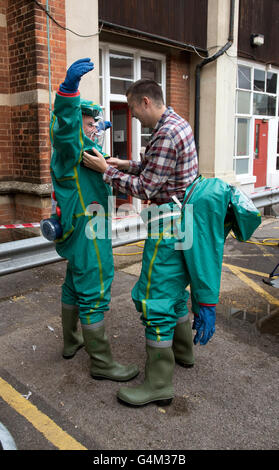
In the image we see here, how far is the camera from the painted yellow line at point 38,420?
2.44 meters

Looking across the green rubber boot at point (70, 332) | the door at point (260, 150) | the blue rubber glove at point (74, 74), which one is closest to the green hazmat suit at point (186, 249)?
the green rubber boot at point (70, 332)

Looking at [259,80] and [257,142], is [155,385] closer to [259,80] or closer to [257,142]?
[257,142]

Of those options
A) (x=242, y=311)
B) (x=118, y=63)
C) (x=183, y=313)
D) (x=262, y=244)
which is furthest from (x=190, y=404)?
(x=118, y=63)

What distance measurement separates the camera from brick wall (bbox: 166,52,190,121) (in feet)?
32.3

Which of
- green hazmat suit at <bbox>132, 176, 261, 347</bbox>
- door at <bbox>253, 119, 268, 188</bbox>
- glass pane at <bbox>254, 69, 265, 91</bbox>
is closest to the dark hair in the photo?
green hazmat suit at <bbox>132, 176, 261, 347</bbox>

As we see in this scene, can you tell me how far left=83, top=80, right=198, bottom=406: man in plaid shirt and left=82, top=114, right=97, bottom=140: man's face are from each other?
0.82 ft

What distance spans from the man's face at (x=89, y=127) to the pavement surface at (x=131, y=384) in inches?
70.8

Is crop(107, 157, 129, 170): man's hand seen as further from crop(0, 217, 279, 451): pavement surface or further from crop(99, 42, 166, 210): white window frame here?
crop(99, 42, 166, 210): white window frame

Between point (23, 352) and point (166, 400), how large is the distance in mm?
1377

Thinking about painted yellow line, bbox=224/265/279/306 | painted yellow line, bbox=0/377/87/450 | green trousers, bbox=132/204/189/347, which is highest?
green trousers, bbox=132/204/189/347

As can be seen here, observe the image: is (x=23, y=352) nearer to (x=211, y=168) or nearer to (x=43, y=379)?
(x=43, y=379)

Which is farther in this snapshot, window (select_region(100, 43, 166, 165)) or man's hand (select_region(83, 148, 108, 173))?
window (select_region(100, 43, 166, 165))

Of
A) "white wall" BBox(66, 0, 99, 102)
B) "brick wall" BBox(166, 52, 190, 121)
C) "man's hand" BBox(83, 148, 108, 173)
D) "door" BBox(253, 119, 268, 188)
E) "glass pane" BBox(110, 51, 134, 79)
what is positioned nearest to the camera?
"man's hand" BBox(83, 148, 108, 173)

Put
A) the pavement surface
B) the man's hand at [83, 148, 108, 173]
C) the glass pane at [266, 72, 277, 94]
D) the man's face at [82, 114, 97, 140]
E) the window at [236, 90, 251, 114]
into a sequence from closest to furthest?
the pavement surface < the man's hand at [83, 148, 108, 173] < the man's face at [82, 114, 97, 140] < the window at [236, 90, 251, 114] < the glass pane at [266, 72, 277, 94]
